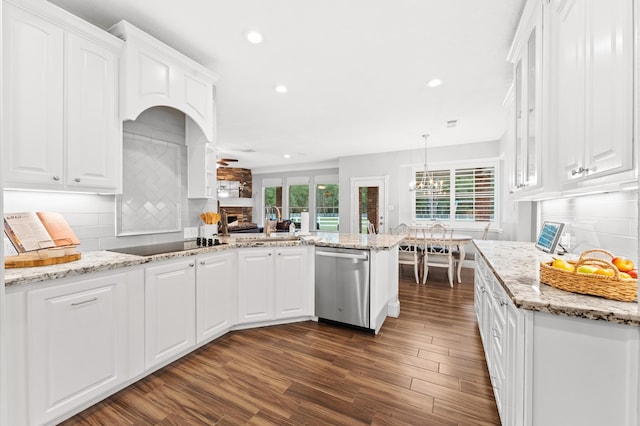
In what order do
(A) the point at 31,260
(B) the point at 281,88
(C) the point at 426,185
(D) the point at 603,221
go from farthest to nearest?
1. (C) the point at 426,185
2. (B) the point at 281,88
3. (D) the point at 603,221
4. (A) the point at 31,260

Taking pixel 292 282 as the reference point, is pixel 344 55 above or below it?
above

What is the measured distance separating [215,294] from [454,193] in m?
5.30

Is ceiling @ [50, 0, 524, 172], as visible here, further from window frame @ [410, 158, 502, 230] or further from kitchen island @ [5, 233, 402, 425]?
kitchen island @ [5, 233, 402, 425]

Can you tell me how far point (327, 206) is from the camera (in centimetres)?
864

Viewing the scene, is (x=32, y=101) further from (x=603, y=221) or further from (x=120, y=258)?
(x=603, y=221)

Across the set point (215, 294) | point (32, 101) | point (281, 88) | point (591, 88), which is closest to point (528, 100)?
point (591, 88)

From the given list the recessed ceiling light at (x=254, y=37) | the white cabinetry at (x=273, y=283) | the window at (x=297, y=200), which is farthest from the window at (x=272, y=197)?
the recessed ceiling light at (x=254, y=37)

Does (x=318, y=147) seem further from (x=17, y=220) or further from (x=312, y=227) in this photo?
(x=17, y=220)

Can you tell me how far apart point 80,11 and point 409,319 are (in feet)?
12.9

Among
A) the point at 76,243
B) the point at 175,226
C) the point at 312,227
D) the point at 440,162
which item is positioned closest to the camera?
the point at 76,243

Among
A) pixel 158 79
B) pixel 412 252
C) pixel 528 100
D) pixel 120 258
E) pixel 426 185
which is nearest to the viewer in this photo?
pixel 120 258

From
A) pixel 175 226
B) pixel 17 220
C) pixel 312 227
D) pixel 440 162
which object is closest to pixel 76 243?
pixel 17 220

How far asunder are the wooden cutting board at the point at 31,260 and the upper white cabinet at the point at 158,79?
1.04 m

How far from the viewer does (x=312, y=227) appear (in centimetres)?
876
